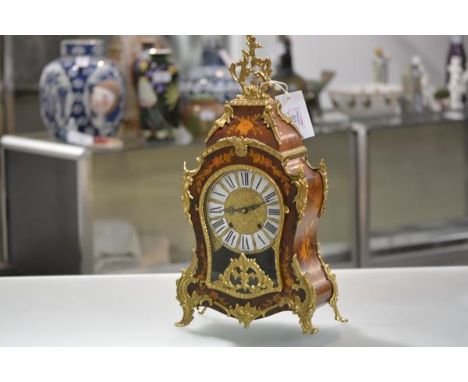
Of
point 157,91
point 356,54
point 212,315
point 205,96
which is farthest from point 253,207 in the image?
point 356,54

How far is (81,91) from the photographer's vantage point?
11.0 ft

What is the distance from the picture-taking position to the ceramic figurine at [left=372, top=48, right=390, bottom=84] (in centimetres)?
418

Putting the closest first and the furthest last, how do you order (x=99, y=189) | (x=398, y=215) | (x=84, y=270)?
(x=84, y=270)
(x=99, y=189)
(x=398, y=215)

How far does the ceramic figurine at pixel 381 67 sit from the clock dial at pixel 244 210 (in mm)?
2656

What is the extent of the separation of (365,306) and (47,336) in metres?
0.51

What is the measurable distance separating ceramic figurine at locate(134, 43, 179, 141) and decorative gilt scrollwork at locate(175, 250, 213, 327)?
6.18ft

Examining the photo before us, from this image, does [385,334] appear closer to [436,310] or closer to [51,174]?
[436,310]

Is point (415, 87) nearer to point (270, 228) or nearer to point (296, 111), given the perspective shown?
point (296, 111)

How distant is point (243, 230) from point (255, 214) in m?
0.03

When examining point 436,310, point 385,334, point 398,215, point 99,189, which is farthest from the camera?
point 398,215

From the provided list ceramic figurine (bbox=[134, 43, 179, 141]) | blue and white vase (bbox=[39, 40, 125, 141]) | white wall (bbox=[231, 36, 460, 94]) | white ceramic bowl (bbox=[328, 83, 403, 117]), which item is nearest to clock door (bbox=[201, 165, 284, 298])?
blue and white vase (bbox=[39, 40, 125, 141])

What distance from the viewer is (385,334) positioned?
5.20 feet
